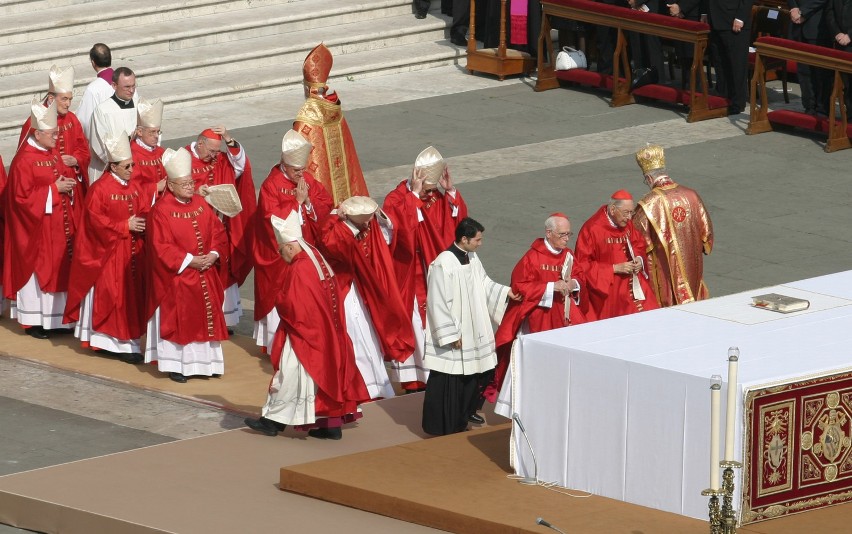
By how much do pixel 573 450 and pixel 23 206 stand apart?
5.34 metres

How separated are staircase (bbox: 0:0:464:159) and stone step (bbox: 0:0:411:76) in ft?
0.03

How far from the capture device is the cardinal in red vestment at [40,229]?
1406 cm

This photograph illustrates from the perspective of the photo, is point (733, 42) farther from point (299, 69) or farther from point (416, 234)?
point (416, 234)

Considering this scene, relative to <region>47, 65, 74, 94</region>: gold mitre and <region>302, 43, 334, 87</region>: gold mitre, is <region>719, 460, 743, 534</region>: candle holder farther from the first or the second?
<region>47, 65, 74, 94</region>: gold mitre

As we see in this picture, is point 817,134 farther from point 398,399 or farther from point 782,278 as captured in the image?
point 398,399

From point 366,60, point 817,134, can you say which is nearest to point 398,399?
point 817,134

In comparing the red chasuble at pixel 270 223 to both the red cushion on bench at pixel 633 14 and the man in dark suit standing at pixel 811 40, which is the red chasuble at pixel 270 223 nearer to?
the red cushion on bench at pixel 633 14

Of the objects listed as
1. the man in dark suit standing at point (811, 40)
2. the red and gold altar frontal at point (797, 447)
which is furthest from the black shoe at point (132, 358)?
the man in dark suit standing at point (811, 40)

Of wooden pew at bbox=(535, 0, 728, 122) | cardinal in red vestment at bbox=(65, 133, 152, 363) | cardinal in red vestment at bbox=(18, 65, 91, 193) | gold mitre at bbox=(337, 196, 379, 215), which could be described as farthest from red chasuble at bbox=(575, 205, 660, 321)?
wooden pew at bbox=(535, 0, 728, 122)

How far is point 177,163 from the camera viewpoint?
42.6 ft

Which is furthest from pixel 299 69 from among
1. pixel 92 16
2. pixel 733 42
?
pixel 733 42

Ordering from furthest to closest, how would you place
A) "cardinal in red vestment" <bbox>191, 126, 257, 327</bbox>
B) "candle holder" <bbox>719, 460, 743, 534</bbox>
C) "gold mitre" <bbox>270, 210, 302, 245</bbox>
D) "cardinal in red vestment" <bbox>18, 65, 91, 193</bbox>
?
1. "cardinal in red vestment" <bbox>18, 65, 91, 193</bbox>
2. "cardinal in red vestment" <bbox>191, 126, 257, 327</bbox>
3. "gold mitre" <bbox>270, 210, 302, 245</bbox>
4. "candle holder" <bbox>719, 460, 743, 534</bbox>

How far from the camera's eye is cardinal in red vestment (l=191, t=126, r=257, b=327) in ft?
46.1

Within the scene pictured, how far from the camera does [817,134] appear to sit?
19.5 metres
